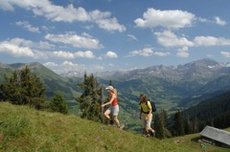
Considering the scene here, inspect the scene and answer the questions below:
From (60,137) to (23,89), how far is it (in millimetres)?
52233

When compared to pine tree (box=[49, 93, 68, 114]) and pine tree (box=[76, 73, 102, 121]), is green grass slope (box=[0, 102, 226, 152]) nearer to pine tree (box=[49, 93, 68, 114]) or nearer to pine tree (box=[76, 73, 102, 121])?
pine tree (box=[49, 93, 68, 114])

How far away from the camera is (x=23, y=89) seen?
67.8 metres

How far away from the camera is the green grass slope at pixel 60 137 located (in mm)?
15133

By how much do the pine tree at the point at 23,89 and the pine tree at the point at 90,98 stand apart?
10.7m

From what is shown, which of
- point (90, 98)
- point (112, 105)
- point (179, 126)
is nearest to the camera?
point (112, 105)

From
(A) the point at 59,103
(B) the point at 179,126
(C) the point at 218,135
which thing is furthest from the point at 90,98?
(B) the point at 179,126

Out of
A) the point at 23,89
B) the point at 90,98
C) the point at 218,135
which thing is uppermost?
the point at 23,89

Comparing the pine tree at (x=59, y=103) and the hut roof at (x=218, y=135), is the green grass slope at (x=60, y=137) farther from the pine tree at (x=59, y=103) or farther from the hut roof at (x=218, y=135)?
the hut roof at (x=218, y=135)

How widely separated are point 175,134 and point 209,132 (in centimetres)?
4881

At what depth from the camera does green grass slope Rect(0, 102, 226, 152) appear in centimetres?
1513

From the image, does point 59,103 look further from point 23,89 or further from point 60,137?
point 60,137

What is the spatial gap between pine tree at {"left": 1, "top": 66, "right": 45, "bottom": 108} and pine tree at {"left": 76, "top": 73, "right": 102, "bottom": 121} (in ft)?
34.9

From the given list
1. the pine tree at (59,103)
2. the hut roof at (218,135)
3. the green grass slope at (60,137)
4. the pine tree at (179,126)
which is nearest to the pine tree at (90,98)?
the pine tree at (59,103)

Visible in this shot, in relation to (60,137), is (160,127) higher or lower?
lower
